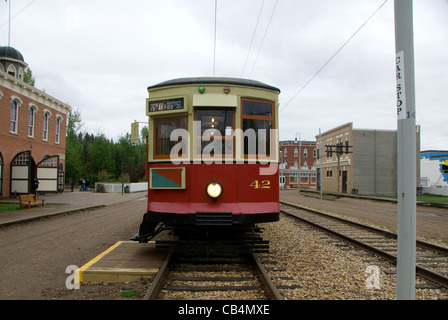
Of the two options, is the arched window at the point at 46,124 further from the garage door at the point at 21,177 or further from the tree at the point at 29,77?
the tree at the point at 29,77

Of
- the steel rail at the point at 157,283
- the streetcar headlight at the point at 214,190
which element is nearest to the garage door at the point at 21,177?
the steel rail at the point at 157,283

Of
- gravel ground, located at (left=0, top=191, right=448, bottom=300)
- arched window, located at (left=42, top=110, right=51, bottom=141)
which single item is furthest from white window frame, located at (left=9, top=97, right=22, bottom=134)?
gravel ground, located at (left=0, top=191, right=448, bottom=300)

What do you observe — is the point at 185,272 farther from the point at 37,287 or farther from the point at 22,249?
the point at 22,249

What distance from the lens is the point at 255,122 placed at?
19.1ft

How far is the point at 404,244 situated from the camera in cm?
285

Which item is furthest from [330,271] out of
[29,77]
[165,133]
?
[29,77]

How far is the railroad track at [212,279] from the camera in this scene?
14.0 ft

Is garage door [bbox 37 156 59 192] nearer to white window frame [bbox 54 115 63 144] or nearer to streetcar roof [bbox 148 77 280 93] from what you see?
white window frame [bbox 54 115 63 144]

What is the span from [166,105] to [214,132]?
993 millimetres

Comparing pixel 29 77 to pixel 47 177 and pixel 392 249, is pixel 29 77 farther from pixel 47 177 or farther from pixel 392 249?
pixel 392 249

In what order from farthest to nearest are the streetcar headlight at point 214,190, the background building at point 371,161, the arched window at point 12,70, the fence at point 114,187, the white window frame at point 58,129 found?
the background building at point 371,161 → the fence at point 114,187 → the white window frame at point 58,129 → the arched window at point 12,70 → the streetcar headlight at point 214,190

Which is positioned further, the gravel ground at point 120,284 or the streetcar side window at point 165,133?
the streetcar side window at point 165,133

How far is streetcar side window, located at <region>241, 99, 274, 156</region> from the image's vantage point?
5734mm

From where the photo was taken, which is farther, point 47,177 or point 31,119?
point 31,119
